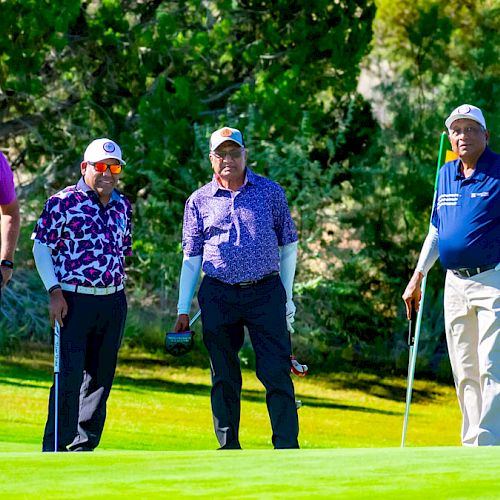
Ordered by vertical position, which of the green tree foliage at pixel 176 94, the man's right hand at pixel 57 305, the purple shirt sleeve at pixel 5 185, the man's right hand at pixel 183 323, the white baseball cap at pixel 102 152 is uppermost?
the green tree foliage at pixel 176 94

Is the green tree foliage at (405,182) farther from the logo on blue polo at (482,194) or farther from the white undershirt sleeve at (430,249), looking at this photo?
the logo on blue polo at (482,194)

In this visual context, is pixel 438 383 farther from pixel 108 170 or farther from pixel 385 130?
pixel 108 170

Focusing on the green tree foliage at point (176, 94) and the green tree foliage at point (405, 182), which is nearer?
the green tree foliage at point (176, 94)

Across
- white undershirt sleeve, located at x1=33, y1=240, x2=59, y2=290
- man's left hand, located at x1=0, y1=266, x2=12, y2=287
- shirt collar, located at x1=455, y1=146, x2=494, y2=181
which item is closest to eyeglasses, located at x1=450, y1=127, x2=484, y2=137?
shirt collar, located at x1=455, y1=146, x2=494, y2=181

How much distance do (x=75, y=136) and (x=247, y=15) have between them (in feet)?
9.50

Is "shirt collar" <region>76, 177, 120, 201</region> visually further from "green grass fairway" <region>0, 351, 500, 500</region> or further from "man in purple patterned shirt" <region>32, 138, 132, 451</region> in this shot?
"green grass fairway" <region>0, 351, 500, 500</region>

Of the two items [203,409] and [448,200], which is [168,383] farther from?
[448,200]

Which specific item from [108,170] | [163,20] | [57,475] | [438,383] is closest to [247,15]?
[163,20]

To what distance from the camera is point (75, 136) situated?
21219mm

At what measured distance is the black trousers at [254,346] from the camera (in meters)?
8.27

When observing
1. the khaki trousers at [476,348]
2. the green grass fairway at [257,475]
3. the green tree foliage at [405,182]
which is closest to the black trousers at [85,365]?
the khaki trousers at [476,348]

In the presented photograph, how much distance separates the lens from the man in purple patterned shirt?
8.37 meters

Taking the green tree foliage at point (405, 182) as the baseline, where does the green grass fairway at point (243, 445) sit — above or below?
below

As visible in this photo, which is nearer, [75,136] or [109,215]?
[109,215]
